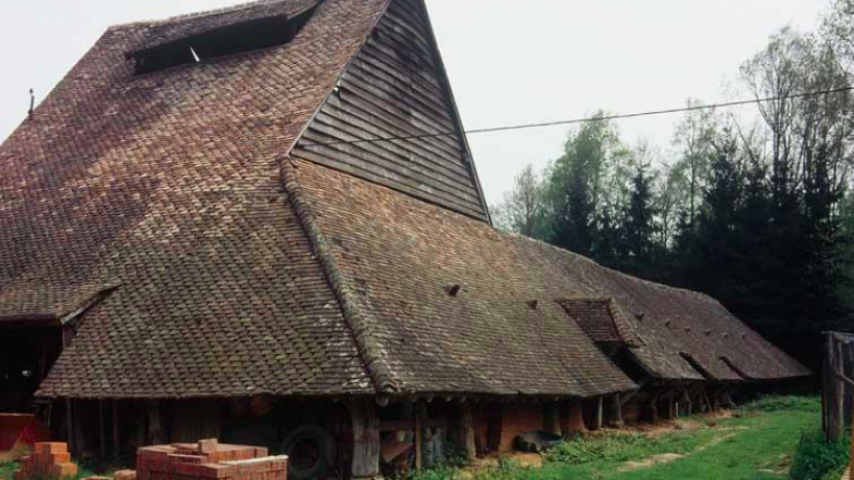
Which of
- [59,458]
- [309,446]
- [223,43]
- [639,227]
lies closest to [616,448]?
[309,446]

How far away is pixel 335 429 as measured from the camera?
488 inches

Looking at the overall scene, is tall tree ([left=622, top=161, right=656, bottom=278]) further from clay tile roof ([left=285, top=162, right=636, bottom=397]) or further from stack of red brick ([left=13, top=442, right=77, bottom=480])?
stack of red brick ([left=13, top=442, right=77, bottom=480])

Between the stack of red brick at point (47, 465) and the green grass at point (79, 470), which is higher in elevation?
the stack of red brick at point (47, 465)

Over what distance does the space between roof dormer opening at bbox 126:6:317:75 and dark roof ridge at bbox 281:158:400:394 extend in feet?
21.0

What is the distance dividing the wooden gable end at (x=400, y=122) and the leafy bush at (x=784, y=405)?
44.9 feet

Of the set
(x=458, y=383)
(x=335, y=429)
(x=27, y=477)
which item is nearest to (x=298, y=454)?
(x=335, y=429)

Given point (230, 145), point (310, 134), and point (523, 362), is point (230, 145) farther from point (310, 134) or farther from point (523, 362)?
point (523, 362)

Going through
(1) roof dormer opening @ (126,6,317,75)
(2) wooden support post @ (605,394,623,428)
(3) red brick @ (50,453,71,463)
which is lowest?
(2) wooden support post @ (605,394,623,428)

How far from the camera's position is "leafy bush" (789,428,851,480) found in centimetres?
1134

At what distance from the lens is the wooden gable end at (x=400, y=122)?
60.3 ft

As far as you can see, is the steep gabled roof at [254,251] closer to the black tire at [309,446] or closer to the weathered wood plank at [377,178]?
the weathered wood plank at [377,178]

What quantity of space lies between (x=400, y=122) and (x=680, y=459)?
1005cm

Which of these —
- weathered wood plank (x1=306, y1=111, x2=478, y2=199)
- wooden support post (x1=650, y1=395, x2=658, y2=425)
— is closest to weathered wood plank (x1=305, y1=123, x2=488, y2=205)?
weathered wood plank (x1=306, y1=111, x2=478, y2=199)

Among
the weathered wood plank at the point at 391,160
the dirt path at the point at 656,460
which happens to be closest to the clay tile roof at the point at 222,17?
the weathered wood plank at the point at 391,160
